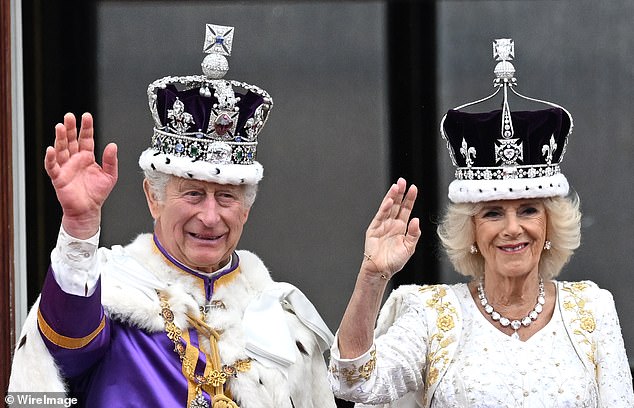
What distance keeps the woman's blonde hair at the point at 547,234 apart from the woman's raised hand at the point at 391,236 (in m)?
0.38

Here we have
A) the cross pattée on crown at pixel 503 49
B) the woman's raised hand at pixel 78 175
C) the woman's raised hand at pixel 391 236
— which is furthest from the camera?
the cross pattée on crown at pixel 503 49

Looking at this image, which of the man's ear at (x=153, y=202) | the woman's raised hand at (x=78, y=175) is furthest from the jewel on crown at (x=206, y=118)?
the woman's raised hand at (x=78, y=175)

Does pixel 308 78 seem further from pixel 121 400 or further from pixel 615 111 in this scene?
Answer: pixel 121 400

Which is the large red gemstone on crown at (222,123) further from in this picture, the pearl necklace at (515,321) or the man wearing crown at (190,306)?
the pearl necklace at (515,321)

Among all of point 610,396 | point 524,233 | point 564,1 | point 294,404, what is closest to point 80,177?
point 294,404

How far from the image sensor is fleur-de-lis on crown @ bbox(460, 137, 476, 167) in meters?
4.00

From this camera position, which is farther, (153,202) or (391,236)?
(153,202)

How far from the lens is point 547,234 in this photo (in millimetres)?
4016

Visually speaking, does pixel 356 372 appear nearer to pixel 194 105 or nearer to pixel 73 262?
pixel 73 262

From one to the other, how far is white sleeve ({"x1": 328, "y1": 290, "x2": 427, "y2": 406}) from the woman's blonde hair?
0.20m

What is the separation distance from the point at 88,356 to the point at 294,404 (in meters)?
0.67

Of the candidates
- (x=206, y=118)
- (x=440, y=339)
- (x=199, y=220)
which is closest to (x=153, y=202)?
(x=199, y=220)

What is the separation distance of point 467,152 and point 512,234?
31 cm

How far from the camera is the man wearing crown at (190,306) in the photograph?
3619 mm
